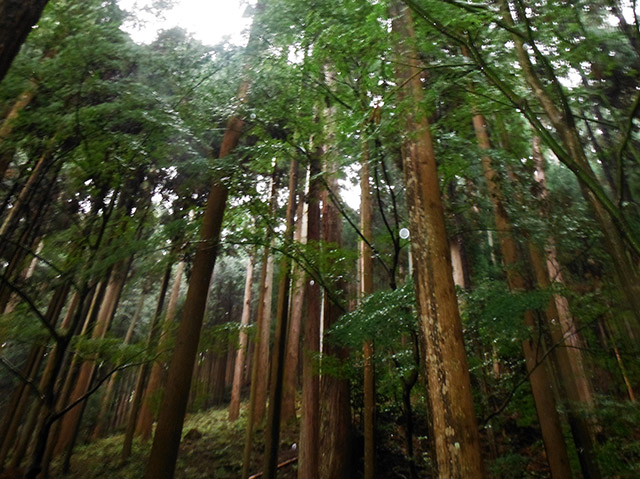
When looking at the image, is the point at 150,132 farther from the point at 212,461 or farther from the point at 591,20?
the point at 212,461

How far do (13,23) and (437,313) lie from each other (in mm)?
3508

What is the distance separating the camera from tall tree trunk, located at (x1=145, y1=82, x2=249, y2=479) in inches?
183

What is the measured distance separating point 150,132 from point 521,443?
10364 mm

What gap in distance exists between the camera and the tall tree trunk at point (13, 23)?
7.12 feet

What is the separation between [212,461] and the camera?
9.66 meters

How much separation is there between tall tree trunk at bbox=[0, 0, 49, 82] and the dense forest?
13 millimetres

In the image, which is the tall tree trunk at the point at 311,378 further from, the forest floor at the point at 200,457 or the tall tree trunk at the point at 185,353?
the forest floor at the point at 200,457

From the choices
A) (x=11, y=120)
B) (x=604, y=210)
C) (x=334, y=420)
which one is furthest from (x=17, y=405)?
(x=604, y=210)

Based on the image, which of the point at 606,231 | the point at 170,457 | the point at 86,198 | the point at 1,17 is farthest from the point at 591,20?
the point at 86,198

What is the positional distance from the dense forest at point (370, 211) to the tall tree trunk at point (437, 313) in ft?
0.05

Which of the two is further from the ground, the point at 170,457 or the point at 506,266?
the point at 506,266

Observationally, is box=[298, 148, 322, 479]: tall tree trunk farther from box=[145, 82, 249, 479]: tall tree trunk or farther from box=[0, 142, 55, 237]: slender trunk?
box=[0, 142, 55, 237]: slender trunk

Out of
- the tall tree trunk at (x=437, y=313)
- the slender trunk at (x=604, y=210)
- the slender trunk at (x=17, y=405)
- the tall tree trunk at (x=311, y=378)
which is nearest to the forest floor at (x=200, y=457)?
the slender trunk at (x=17, y=405)

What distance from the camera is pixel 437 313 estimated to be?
2.58 meters
